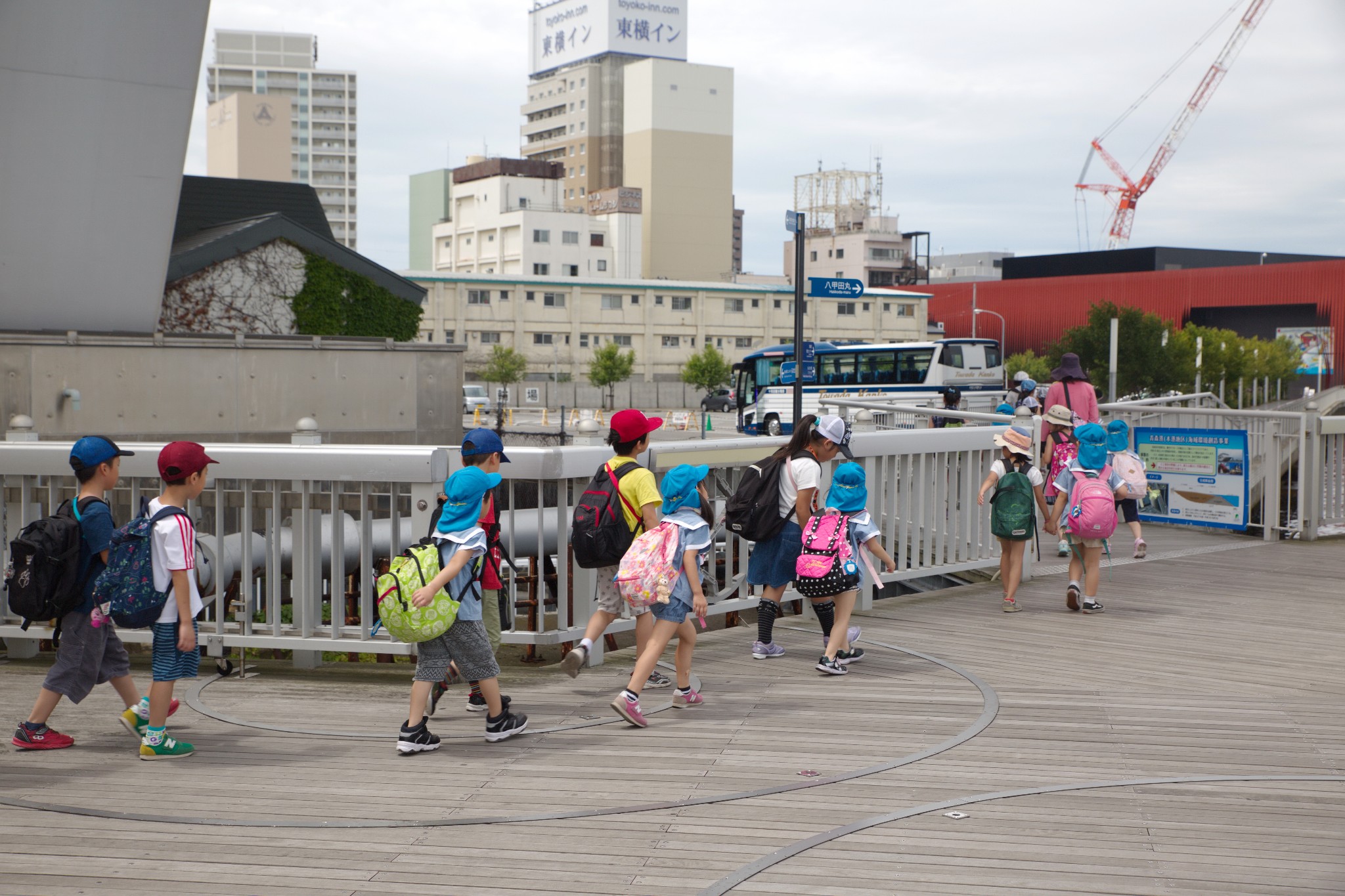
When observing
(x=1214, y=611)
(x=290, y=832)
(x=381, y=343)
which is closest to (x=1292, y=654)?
(x=1214, y=611)

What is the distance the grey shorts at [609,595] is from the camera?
6.82 meters

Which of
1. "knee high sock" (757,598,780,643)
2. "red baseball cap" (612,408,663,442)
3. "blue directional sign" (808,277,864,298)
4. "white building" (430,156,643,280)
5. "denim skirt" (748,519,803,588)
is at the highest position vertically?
"white building" (430,156,643,280)

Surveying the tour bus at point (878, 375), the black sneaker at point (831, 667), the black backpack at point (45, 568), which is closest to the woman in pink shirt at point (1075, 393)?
the black sneaker at point (831, 667)

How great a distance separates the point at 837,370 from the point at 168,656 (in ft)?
145

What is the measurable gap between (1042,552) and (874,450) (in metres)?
4.60

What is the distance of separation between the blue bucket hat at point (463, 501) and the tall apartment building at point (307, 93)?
596 ft

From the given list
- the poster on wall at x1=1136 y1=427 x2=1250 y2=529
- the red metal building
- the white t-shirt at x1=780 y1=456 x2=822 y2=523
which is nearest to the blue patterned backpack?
the white t-shirt at x1=780 y1=456 x2=822 y2=523

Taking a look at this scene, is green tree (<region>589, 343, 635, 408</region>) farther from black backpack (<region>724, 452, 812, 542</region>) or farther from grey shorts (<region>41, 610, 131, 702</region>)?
grey shorts (<region>41, 610, 131, 702</region>)

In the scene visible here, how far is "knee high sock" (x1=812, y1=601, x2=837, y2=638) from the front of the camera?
766 centimetres

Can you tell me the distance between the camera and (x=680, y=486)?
6457 mm

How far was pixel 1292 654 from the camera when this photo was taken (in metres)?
8.23

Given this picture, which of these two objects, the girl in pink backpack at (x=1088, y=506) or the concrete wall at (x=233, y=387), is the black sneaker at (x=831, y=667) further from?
the concrete wall at (x=233, y=387)

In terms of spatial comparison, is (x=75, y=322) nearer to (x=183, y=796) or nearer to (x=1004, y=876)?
(x=183, y=796)

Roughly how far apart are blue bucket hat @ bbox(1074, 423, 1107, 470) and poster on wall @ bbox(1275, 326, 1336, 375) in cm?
8201
